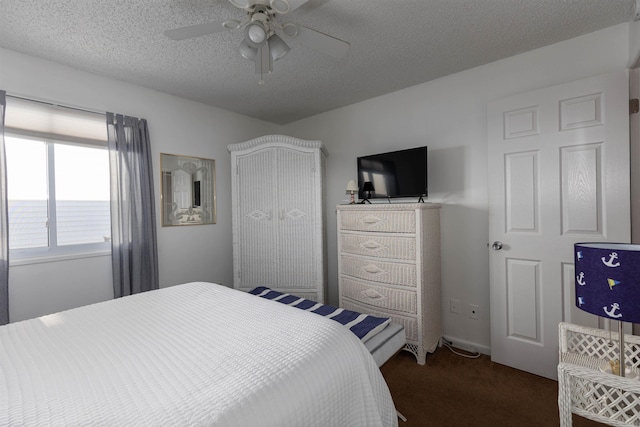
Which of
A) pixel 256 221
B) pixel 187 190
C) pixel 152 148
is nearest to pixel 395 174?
pixel 256 221

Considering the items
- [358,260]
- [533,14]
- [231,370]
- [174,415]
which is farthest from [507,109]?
[174,415]

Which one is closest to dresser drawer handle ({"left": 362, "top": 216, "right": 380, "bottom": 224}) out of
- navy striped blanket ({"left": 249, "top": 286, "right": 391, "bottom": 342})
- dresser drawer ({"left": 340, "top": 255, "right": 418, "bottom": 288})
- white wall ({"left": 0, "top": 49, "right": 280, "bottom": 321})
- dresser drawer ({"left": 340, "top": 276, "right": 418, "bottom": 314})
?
dresser drawer ({"left": 340, "top": 255, "right": 418, "bottom": 288})

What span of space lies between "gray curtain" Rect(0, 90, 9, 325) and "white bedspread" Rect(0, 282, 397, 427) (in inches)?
41.5

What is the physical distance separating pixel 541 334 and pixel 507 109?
66.8 inches

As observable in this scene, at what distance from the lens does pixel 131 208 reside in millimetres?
2648

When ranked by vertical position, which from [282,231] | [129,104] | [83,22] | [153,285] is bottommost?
[153,285]

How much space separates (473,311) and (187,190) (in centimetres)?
308

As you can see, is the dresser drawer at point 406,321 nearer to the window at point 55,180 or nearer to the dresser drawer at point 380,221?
the dresser drawer at point 380,221

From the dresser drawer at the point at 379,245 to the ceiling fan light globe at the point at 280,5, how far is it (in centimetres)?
173

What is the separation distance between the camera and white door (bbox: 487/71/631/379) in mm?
1838

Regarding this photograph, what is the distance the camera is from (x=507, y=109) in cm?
222

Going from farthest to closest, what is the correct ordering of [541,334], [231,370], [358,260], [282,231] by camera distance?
[282,231] < [358,260] < [541,334] < [231,370]

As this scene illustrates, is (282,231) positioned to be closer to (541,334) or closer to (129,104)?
(129,104)

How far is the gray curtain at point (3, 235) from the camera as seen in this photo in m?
2.03
